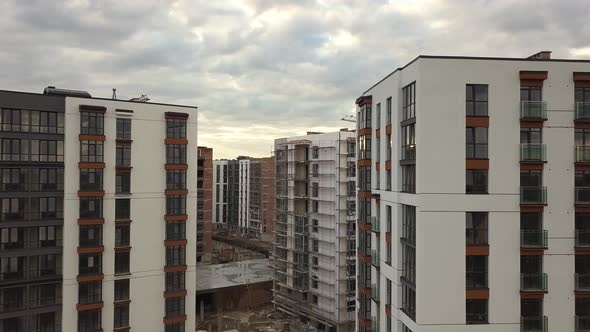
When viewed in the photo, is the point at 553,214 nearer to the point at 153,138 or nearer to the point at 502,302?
the point at 502,302

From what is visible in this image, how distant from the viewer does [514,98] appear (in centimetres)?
2350

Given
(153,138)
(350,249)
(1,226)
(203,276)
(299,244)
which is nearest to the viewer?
(1,226)

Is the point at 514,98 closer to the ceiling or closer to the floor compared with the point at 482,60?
closer to the floor

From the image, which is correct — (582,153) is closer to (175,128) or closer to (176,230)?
(175,128)

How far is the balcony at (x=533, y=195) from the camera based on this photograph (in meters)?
23.3

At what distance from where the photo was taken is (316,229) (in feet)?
190

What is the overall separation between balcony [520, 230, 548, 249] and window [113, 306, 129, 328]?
31.9m

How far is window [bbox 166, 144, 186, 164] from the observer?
4041 centimetres

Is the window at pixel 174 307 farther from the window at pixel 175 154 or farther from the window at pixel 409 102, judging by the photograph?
the window at pixel 409 102

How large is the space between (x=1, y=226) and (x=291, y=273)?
117ft

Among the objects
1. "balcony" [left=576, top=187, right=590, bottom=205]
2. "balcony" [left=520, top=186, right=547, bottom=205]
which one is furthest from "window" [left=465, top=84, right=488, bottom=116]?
"balcony" [left=576, top=187, right=590, bottom=205]

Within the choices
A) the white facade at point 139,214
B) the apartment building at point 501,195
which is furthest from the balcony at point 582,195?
the white facade at point 139,214

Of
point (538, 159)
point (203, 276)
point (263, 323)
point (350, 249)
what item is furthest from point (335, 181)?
point (538, 159)

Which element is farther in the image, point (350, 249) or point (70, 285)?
point (350, 249)
